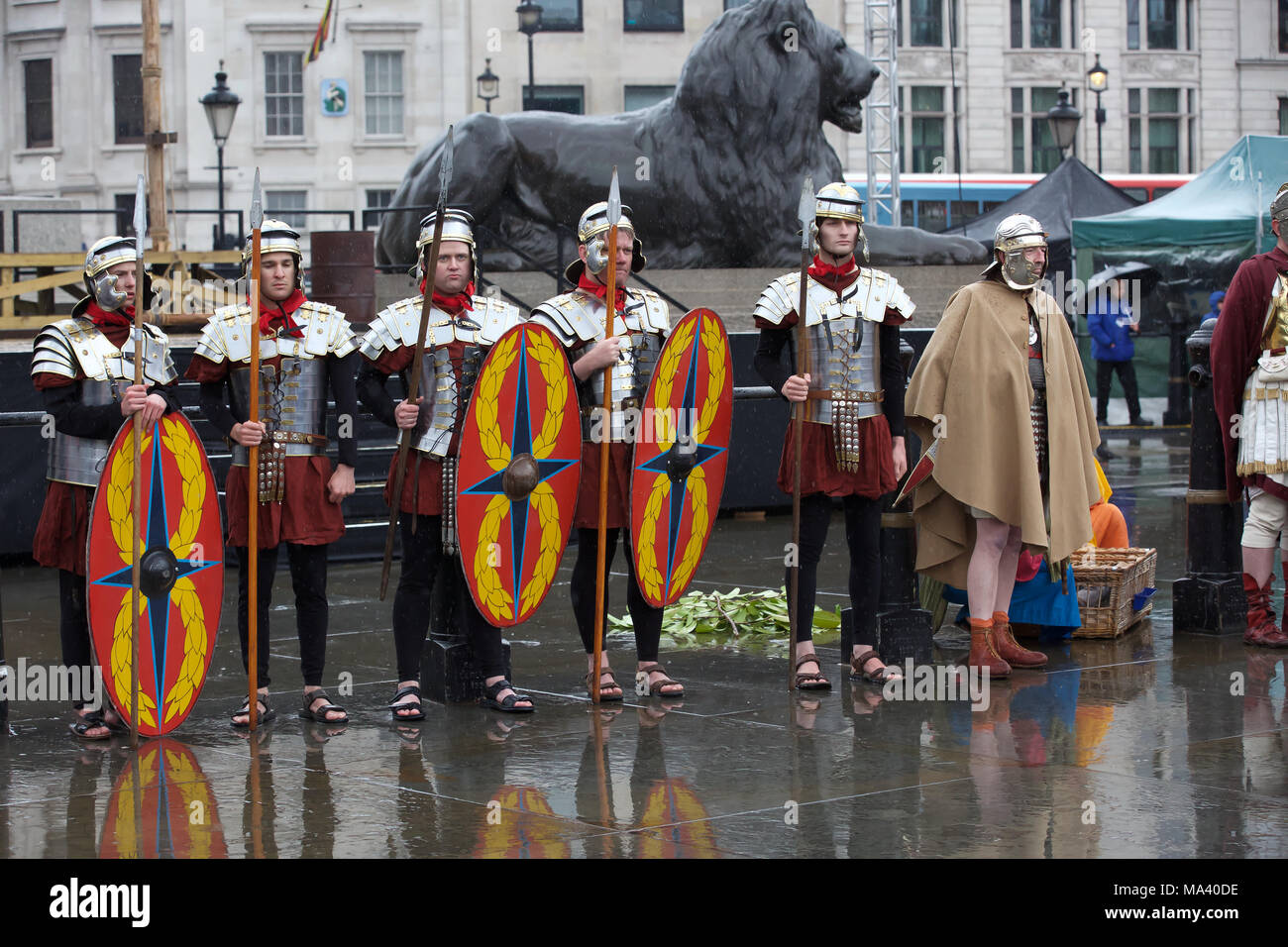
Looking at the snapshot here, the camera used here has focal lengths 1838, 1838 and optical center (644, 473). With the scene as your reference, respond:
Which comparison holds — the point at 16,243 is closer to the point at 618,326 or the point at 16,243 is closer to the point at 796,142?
the point at 796,142

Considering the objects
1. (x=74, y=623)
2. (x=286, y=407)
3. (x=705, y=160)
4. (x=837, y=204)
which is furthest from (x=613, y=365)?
(x=705, y=160)

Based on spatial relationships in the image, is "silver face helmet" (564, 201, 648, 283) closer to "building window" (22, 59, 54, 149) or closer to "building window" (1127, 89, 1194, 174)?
"building window" (22, 59, 54, 149)

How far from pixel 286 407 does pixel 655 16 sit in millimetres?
38855

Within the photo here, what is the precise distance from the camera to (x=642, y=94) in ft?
144

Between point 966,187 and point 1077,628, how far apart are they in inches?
1185

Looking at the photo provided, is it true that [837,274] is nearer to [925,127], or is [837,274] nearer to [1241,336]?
[1241,336]

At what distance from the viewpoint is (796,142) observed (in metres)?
13.8

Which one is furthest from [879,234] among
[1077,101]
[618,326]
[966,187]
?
[1077,101]

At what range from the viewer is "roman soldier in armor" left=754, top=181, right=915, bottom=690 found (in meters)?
6.88

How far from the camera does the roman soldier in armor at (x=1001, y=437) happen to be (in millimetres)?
7051

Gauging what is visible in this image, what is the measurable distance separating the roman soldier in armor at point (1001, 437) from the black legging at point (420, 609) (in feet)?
5.86

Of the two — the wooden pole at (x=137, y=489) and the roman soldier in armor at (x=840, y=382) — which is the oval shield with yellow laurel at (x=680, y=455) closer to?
the roman soldier in armor at (x=840, y=382)

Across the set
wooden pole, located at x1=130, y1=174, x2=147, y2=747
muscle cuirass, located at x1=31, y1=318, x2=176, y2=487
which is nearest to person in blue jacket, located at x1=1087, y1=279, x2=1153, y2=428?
muscle cuirass, located at x1=31, y1=318, x2=176, y2=487

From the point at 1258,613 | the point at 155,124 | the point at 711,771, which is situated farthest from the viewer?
the point at 155,124
